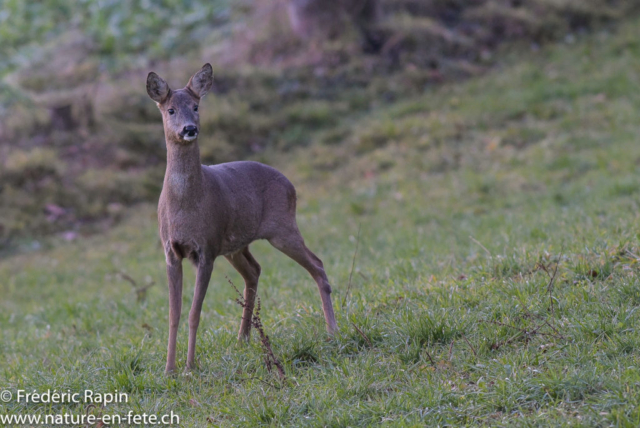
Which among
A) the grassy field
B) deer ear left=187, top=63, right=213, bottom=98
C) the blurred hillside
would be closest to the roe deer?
deer ear left=187, top=63, right=213, bottom=98

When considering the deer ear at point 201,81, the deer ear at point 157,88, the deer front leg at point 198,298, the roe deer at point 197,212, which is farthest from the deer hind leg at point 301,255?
the deer ear at point 157,88

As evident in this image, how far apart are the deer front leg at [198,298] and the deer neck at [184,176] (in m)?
0.44

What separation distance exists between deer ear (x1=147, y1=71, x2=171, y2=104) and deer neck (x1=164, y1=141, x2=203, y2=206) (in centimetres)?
33

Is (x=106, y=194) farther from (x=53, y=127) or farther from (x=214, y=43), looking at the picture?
(x=214, y=43)

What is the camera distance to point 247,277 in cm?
541

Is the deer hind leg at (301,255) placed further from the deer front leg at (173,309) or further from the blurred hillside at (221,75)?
the blurred hillside at (221,75)

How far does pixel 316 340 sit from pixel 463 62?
40.4ft

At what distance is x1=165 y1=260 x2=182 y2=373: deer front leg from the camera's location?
4719 mm

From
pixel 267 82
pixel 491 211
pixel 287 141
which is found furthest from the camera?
pixel 267 82

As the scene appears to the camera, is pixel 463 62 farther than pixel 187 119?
Yes

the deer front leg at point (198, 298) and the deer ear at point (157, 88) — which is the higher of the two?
the deer ear at point (157, 88)

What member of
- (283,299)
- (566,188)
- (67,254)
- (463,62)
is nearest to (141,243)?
(67,254)

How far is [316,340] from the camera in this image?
4898mm

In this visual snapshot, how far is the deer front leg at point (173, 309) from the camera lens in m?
4.72
